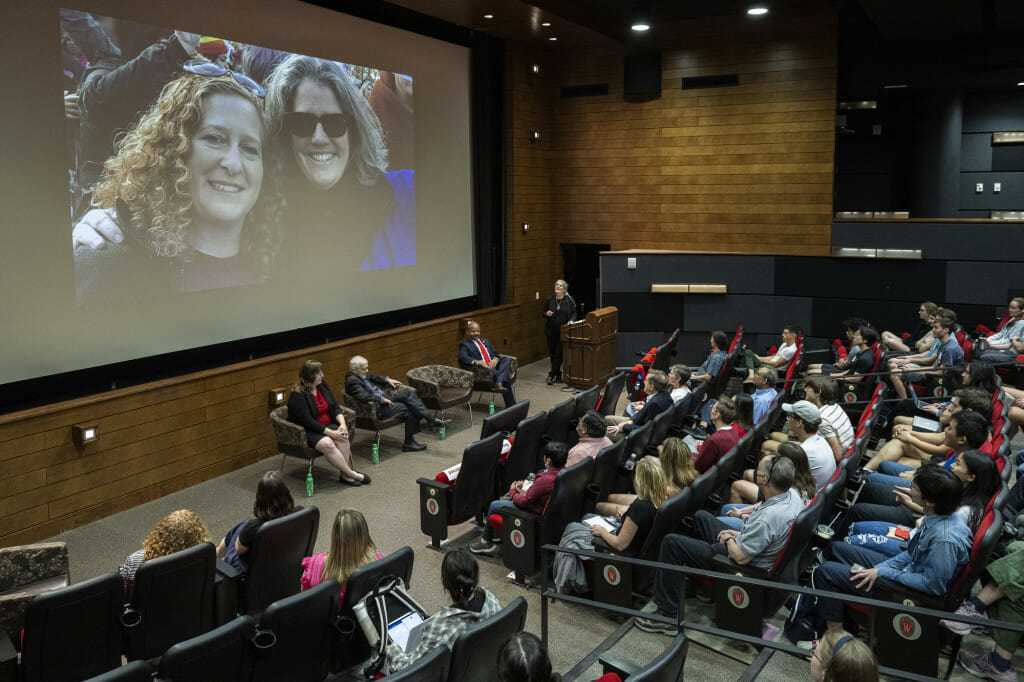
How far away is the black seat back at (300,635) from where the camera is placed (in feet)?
11.8

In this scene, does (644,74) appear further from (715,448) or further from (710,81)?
(715,448)

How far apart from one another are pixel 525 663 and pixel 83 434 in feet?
17.0

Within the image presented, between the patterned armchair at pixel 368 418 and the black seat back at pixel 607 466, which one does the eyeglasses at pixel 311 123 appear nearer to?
the patterned armchair at pixel 368 418

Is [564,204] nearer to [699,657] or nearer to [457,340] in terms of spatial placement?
[457,340]

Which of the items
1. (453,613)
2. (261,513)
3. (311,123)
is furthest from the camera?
(311,123)

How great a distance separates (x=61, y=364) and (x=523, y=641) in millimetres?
5489

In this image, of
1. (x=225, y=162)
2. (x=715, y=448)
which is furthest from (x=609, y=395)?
(x=225, y=162)

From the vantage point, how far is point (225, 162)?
316 inches

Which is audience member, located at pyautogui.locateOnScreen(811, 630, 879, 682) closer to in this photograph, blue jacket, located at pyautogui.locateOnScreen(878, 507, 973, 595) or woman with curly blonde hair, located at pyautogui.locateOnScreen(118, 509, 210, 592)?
blue jacket, located at pyautogui.locateOnScreen(878, 507, 973, 595)

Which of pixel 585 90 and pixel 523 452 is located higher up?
pixel 585 90

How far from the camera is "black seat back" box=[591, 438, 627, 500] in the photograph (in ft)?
18.7

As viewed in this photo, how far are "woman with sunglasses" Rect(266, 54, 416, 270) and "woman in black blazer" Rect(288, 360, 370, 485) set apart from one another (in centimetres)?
195

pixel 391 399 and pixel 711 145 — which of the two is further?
pixel 711 145

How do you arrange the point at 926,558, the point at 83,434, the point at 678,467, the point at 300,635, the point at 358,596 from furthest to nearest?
the point at 83,434 → the point at 678,467 → the point at 926,558 → the point at 358,596 → the point at 300,635
